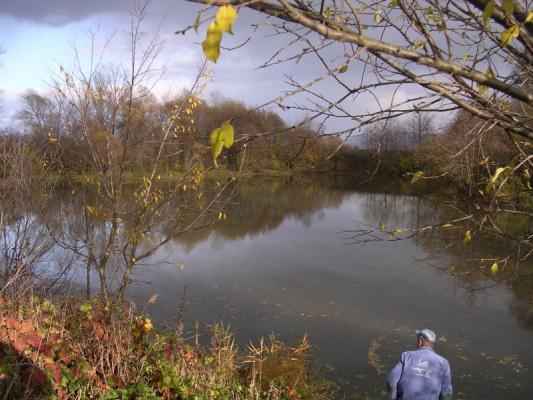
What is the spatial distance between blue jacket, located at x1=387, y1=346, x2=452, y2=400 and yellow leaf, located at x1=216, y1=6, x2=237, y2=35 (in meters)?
3.89

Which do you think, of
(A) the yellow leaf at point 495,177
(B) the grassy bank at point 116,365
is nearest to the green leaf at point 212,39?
(A) the yellow leaf at point 495,177

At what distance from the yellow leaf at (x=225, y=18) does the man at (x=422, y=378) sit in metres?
3.89

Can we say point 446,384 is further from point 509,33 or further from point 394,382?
point 509,33

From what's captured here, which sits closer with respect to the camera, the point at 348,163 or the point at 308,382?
the point at 308,382

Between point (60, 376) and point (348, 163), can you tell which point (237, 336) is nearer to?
point (60, 376)

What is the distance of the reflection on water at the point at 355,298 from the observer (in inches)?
265

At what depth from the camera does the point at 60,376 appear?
12.1 ft

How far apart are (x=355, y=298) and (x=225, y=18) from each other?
909 cm

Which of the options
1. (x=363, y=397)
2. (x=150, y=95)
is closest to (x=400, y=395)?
(x=363, y=397)

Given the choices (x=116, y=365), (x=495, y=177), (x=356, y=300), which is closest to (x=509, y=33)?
(x=495, y=177)

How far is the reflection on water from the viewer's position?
674 centimetres

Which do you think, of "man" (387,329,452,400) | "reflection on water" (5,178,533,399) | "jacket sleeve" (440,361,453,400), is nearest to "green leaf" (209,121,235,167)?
"reflection on water" (5,178,533,399)

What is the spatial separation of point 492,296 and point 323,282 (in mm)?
3624

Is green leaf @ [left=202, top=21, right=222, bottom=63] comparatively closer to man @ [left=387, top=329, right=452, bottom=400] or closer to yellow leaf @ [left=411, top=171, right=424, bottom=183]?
yellow leaf @ [left=411, top=171, right=424, bottom=183]
